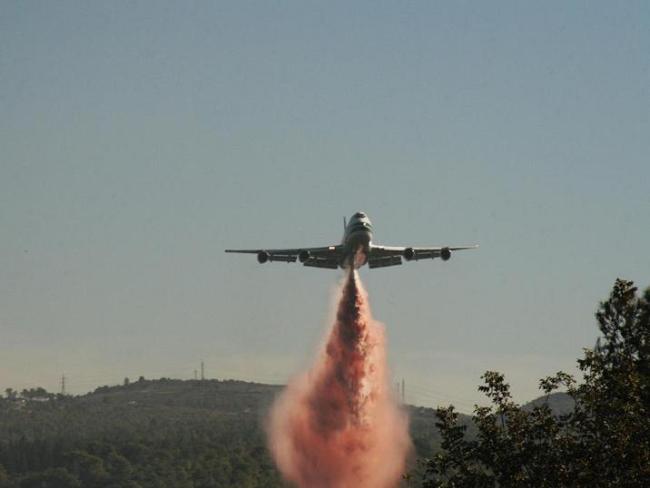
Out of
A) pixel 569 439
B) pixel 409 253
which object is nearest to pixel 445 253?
pixel 409 253

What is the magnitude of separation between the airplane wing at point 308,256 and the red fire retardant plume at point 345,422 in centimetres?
1022

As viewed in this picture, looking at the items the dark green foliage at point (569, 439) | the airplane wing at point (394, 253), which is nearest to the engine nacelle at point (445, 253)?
the airplane wing at point (394, 253)

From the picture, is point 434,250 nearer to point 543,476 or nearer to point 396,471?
point 396,471

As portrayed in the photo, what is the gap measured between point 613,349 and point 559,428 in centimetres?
2124

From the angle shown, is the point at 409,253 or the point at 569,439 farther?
the point at 409,253

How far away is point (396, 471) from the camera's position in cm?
13888

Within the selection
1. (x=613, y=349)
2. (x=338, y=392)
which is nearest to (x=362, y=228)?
(x=338, y=392)

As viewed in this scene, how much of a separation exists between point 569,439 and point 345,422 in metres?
81.4

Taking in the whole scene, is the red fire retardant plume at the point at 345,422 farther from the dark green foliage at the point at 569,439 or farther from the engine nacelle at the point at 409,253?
the dark green foliage at the point at 569,439

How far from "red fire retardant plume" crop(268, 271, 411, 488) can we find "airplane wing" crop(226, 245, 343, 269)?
10.2m

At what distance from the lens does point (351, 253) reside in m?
120

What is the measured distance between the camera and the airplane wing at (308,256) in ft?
393

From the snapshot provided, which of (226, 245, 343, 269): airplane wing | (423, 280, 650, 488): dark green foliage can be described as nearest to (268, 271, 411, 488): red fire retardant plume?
(226, 245, 343, 269): airplane wing

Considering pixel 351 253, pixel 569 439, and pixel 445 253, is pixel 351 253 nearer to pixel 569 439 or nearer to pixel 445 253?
pixel 445 253
